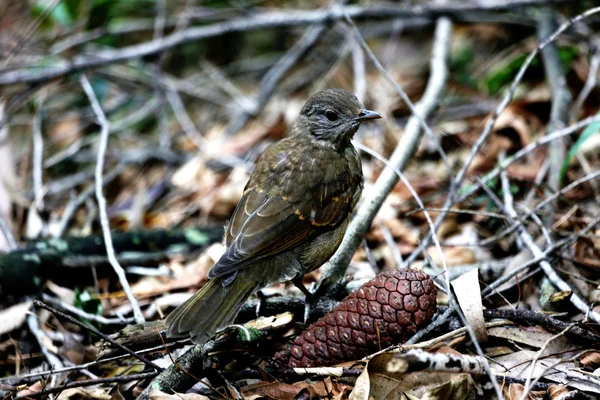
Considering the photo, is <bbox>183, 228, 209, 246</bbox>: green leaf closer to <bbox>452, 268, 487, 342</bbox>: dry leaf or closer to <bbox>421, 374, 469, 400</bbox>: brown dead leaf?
<bbox>452, 268, 487, 342</bbox>: dry leaf

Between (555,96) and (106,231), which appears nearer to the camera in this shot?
(106,231)

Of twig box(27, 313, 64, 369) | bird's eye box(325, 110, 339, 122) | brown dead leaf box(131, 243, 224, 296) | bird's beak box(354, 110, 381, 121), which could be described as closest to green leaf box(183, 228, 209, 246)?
brown dead leaf box(131, 243, 224, 296)

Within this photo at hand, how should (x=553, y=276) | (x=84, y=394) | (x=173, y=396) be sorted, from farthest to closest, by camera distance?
(x=553, y=276), (x=84, y=394), (x=173, y=396)

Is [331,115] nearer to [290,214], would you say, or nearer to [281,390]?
[290,214]

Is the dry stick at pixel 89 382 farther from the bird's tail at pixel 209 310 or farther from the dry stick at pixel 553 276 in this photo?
the dry stick at pixel 553 276

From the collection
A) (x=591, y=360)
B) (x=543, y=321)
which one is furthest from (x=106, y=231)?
(x=591, y=360)

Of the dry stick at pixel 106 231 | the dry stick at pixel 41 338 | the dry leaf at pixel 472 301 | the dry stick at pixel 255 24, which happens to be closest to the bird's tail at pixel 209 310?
the dry stick at pixel 106 231

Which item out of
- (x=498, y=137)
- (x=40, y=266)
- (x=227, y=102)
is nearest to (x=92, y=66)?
(x=227, y=102)
